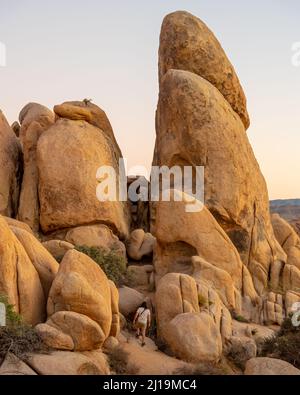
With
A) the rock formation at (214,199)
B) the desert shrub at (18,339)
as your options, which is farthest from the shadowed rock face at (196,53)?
the desert shrub at (18,339)

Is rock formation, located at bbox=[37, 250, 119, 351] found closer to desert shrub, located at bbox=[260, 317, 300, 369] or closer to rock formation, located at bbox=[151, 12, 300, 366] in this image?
rock formation, located at bbox=[151, 12, 300, 366]

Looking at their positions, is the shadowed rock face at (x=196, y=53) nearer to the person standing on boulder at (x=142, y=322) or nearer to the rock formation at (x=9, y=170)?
the rock formation at (x=9, y=170)

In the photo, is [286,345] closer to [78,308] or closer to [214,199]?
[78,308]

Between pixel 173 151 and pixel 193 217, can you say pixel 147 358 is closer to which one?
pixel 193 217

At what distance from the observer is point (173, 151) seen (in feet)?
96.1

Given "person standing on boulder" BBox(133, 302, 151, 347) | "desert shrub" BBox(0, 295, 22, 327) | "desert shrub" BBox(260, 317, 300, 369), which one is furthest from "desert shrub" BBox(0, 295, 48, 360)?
"desert shrub" BBox(260, 317, 300, 369)

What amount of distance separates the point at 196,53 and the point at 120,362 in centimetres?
2067

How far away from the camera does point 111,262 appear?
79.4 feet

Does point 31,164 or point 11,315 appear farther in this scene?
point 31,164

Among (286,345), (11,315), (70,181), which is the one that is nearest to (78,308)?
(11,315)

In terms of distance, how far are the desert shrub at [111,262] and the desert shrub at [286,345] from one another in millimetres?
6643

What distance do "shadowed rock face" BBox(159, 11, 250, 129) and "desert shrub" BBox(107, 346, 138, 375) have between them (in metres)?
19.5

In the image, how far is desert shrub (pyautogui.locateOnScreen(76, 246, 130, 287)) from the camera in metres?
23.7
